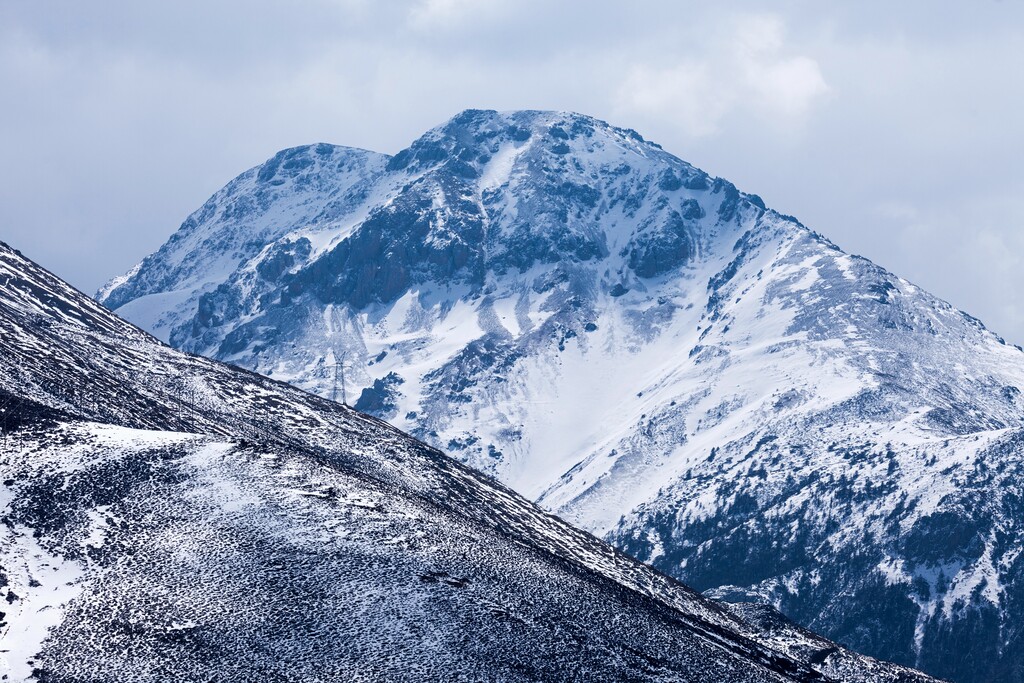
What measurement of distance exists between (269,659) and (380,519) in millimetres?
20808

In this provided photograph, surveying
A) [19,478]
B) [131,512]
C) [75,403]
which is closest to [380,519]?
[131,512]

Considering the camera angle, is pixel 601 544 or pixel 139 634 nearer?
pixel 139 634

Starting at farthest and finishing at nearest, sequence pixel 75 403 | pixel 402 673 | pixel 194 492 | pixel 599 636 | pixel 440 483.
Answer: pixel 440 483
pixel 75 403
pixel 194 492
pixel 599 636
pixel 402 673

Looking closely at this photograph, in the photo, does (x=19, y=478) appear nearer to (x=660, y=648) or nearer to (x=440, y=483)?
(x=660, y=648)

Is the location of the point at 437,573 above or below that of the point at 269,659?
above

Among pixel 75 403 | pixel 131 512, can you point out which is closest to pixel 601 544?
pixel 75 403

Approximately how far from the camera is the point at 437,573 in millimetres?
115438

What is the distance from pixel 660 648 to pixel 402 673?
64.1 ft

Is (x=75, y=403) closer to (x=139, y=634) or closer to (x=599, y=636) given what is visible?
(x=139, y=634)

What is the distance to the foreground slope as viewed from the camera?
104375 mm

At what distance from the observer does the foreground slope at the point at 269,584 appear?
104375mm

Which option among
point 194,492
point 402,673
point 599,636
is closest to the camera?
point 402,673

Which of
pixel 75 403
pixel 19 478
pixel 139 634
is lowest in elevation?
pixel 139 634

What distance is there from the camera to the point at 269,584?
367 feet
